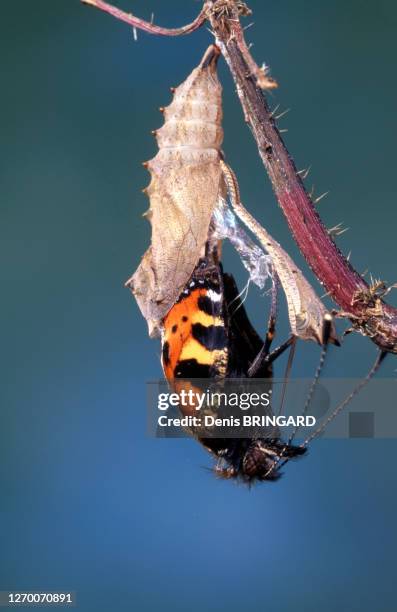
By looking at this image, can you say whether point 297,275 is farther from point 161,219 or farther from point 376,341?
point 161,219

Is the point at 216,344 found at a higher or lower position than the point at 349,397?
higher

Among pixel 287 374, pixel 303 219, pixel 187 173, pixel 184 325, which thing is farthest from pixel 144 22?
pixel 287 374

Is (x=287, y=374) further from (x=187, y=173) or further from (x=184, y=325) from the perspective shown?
(x=187, y=173)

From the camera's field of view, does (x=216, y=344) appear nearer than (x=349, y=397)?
No

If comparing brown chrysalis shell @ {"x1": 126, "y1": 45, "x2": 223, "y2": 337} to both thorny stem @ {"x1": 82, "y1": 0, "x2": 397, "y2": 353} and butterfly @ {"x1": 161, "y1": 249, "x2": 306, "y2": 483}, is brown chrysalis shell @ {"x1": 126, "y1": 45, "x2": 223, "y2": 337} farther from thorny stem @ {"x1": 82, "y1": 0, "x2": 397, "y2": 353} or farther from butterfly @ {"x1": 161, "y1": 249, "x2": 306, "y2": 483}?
thorny stem @ {"x1": 82, "y1": 0, "x2": 397, "y2": 353}

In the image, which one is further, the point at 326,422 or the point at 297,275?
the point at 326,422

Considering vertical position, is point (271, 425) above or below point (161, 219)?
below

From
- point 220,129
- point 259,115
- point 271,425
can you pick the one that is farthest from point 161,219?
point 271,425
